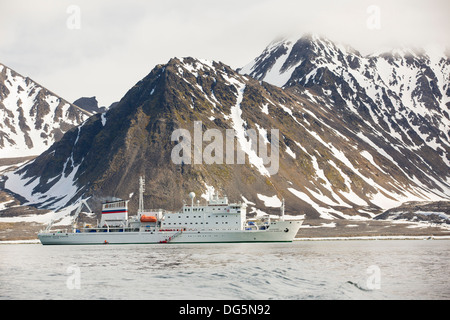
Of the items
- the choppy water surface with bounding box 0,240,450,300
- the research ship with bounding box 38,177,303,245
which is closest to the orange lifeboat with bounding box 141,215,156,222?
the research ship with bounding box 38,177,303,245

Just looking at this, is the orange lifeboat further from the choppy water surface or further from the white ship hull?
the choppy water surface

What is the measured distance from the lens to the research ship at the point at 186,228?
10956 cm

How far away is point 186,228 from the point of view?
110812 mm

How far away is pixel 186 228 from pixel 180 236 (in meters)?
2.10

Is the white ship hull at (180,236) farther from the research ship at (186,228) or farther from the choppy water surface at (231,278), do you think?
the choppy water surface at (231,278)

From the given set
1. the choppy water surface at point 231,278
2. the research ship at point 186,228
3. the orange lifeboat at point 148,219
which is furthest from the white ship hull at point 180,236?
the choppy water surface at point 231,278

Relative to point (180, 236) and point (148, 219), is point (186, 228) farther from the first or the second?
point (148, 219)

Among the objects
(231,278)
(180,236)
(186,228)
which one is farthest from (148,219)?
(231,278)

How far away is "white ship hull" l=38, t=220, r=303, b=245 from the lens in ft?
359

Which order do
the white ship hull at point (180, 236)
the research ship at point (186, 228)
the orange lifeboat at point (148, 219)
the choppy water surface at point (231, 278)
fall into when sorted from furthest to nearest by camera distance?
the orange lifeboat at point (148, 219) → the research ship at point (186, 228) → the white ship hull at point (180, 236) → the choppy water surface at point (231, 278)

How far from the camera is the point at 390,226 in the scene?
163500 millimetres
